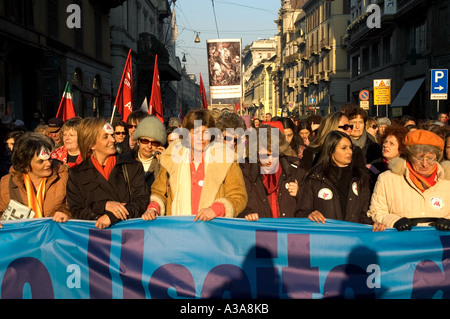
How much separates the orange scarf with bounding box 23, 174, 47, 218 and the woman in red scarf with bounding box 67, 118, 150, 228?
1.15ft

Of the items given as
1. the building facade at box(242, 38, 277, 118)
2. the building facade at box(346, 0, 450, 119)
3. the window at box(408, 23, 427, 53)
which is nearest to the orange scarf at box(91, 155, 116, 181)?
the building facade at box(346, 0, 450, 119)

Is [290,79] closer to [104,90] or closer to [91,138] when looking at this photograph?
[104,90]

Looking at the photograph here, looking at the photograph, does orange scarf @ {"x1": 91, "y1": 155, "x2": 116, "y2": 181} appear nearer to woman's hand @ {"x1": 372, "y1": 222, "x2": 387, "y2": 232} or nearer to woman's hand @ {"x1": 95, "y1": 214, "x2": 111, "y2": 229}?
woman's hand @ {"x1": 95, "y1": 214, "x2": 111, "y2": 229}

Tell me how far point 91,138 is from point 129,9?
28791 millimetres

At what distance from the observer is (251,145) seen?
16.8 feet

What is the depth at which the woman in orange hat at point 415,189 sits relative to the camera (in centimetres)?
445

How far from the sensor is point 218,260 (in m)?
4.51

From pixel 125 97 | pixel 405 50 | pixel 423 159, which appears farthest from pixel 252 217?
pixel 405 50

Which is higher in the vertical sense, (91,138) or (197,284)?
(91,138)

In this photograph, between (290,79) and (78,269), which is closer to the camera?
(78,269)

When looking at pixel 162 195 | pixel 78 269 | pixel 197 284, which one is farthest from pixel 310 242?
pixel 78 269

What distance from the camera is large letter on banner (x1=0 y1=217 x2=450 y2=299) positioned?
441cm

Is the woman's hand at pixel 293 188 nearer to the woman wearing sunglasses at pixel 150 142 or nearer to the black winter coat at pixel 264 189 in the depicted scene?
the black winter coat at pixel 264 189
